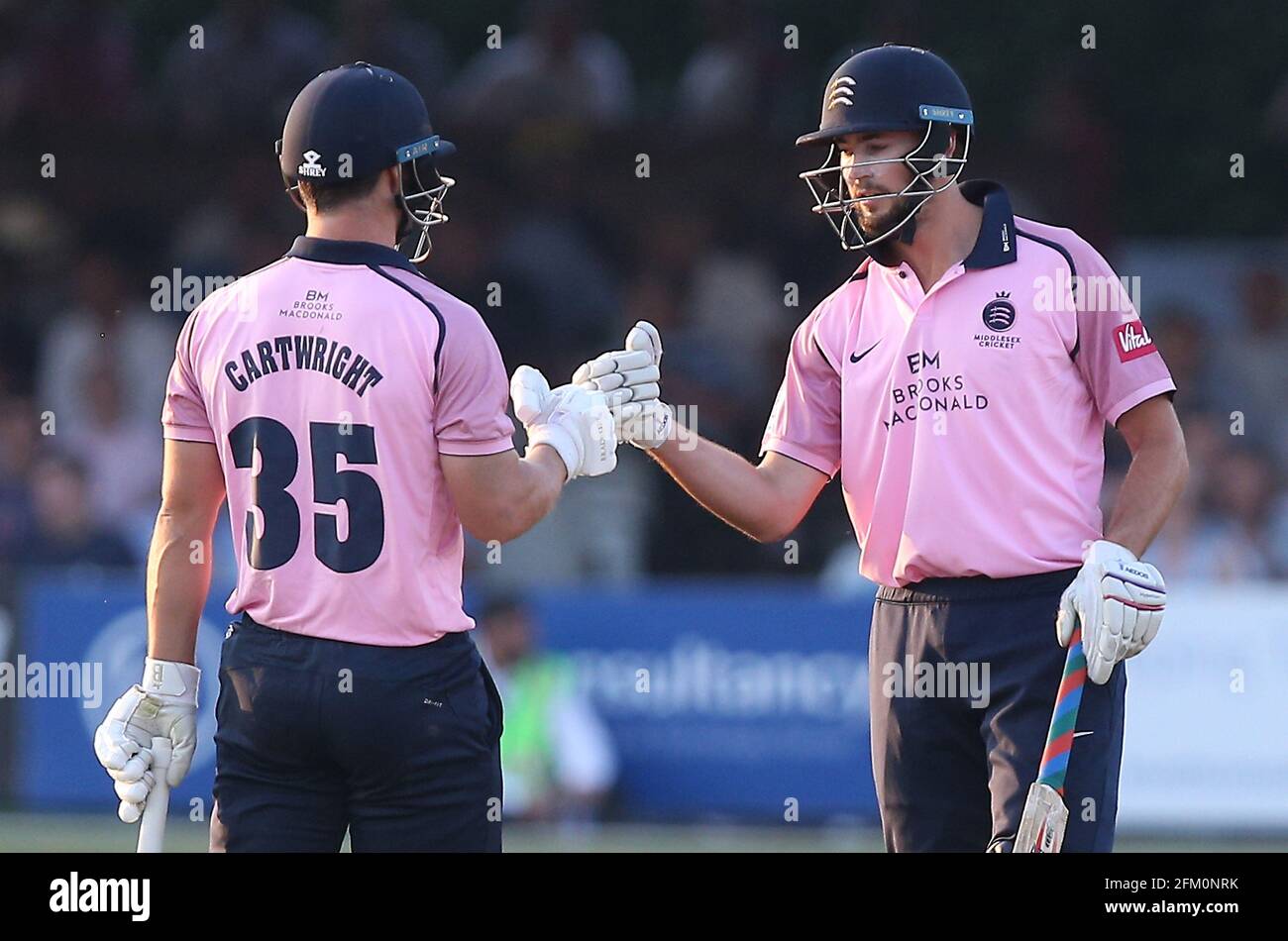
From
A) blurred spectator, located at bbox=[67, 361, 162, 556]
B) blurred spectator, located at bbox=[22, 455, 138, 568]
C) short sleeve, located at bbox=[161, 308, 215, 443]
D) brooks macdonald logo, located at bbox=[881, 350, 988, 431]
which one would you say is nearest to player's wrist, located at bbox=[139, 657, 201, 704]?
short sleeve, located at bbox=[161, 308, 215, 443]

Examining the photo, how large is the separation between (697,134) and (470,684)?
7361 mm

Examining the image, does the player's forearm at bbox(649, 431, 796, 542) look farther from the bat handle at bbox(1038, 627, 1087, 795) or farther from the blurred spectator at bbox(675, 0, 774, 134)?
the blurred spectator at bbox(675, 0, 774, 134)

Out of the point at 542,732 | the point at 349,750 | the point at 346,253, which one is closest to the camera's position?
the point at 349,750

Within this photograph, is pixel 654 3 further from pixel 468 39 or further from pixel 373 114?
pixel 373 114

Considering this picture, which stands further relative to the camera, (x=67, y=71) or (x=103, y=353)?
(x=67, y=71)

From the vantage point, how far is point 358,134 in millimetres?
4305

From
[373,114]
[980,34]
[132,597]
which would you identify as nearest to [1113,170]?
[980,34]

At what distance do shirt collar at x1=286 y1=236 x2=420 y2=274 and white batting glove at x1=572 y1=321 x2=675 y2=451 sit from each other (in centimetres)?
83

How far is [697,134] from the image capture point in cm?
1123

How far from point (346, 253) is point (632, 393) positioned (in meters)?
1.05

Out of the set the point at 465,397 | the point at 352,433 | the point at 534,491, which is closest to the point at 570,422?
the point at 534,491

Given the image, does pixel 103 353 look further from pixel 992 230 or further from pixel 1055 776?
pixel 1055 776

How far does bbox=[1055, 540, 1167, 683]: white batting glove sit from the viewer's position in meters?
4.44

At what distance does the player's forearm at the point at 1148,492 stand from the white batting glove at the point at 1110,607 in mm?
154
